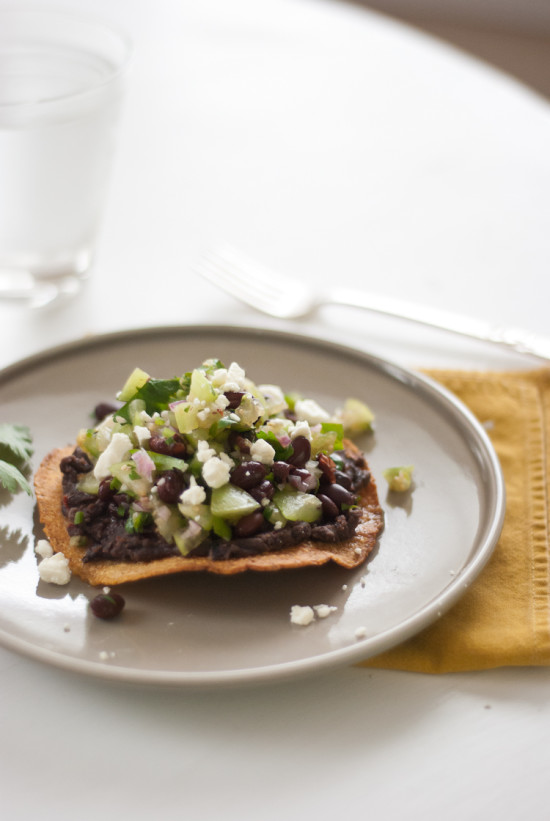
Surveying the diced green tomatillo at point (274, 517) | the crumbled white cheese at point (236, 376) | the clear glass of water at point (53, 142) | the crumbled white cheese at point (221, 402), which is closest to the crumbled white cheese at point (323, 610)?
the diced green tomatillo at point (274, 517)

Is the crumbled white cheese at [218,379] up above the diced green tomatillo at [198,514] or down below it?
above

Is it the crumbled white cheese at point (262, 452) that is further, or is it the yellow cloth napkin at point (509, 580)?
the crumbled white cheese at point (262, 452)

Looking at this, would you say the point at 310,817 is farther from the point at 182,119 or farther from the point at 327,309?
the point at 182,119

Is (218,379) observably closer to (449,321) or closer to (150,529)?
(150,529)

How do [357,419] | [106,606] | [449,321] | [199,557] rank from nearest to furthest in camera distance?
1. [106,606]
2. [199,557]
3. [357,419]
4. [449,321]

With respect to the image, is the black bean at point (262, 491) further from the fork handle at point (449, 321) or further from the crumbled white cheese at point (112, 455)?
the fork handle at point (449, 321)

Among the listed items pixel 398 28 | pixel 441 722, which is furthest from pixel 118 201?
pixel 441 722

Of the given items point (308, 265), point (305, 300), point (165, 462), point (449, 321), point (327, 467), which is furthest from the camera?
point (308, 265)

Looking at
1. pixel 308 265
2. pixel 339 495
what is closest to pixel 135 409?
pixel 339 495
